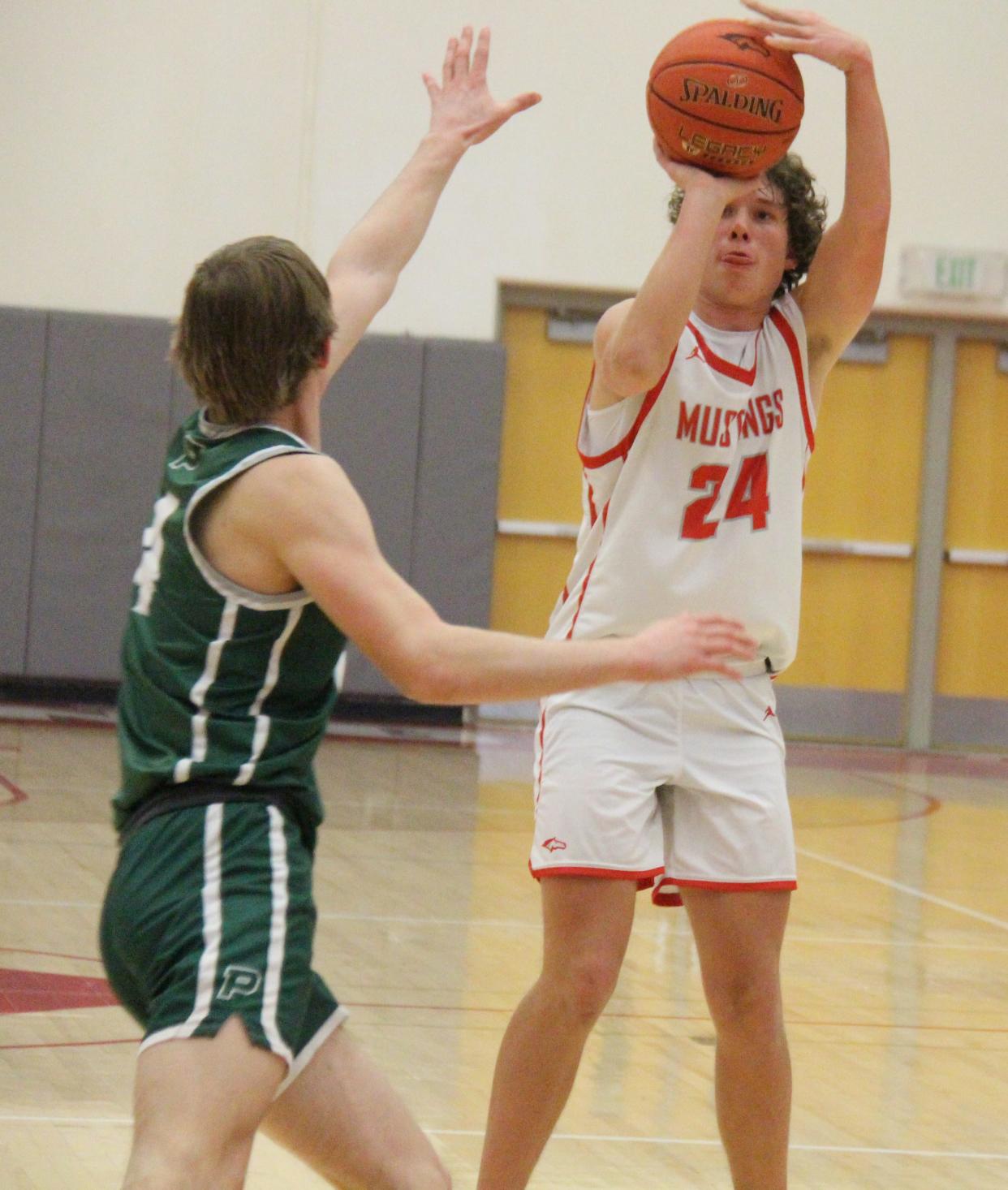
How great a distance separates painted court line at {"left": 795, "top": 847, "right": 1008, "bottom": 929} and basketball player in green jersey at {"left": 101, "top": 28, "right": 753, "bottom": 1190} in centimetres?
450

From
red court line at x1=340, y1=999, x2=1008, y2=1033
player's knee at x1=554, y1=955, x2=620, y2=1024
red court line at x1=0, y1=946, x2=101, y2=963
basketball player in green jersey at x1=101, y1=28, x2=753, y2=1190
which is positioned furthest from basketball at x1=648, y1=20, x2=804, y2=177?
red court line at x1=0, y1=946, x2=101, y2=963

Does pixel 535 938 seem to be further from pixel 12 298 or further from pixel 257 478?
pixel 12 298

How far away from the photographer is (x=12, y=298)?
1117 cm

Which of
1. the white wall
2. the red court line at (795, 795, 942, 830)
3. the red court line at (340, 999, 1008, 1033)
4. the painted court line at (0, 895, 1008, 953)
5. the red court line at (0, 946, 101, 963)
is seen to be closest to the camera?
the red court line at (340, 999, 1008, 1033)

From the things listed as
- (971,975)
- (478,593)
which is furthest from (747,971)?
(478,593)

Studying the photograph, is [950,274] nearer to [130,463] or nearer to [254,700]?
[130,463]

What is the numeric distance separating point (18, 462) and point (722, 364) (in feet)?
28.9

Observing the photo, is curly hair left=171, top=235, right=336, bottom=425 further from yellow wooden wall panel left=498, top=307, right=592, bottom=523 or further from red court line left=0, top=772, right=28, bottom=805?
yellow wooden wall panel left=498, top=307, right=592, bottom=523

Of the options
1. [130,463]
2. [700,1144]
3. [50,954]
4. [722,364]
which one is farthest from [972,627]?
[722,364]

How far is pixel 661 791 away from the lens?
297 cm

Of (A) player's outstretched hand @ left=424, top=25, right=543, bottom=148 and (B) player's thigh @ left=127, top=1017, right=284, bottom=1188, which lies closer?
(B) player's thigh @ left=127, top=1017, right=284, bottom=1188

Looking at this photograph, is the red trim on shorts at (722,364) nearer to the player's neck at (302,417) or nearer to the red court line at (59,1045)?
the player's neck at (302,417)

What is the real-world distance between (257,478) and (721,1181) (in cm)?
197

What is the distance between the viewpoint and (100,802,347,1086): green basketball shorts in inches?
80.1
